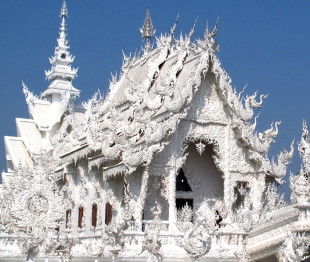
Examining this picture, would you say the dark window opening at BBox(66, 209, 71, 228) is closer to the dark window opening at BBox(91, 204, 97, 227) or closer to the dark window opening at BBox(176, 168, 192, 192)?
the dark window opening at BBox(91, 204, 97, 227)

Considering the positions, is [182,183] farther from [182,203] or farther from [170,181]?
[170,181]

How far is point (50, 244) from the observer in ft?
52.4

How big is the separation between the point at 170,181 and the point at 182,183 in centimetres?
211

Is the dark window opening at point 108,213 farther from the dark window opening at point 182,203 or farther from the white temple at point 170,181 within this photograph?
the dark window opening at point 182,203

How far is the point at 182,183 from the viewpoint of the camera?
2055 cm

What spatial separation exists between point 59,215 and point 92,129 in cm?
336

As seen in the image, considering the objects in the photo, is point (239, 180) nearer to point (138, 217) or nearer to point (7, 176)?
point (138, 217)

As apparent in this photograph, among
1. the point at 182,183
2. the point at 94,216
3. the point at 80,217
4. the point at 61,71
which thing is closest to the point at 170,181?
the point at 182,183

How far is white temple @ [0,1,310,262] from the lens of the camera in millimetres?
16803

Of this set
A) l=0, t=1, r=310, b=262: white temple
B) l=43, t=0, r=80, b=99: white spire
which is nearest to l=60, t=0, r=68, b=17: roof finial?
l=43, t=0, r=80, b=99: white spire

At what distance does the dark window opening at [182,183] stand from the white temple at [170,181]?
0.03 m

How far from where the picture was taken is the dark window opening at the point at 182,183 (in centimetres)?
2034

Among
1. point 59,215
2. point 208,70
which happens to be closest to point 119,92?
point 208,70

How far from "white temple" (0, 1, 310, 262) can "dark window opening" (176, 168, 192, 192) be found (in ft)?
0.11
